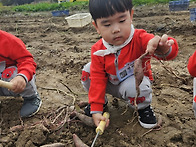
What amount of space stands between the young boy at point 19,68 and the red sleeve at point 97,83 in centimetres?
55

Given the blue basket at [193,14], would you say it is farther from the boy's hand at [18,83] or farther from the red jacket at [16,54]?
the boy's hand at [18,83]

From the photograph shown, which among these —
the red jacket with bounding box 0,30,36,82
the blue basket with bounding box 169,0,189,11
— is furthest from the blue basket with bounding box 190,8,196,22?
the red jacket with bounding box 0,30,36,82

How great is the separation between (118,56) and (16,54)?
885 millimetres

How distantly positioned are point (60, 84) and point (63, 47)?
1597 mm

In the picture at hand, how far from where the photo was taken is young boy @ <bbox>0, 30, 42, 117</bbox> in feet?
5.92

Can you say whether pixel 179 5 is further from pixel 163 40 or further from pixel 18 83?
pixel 18 83

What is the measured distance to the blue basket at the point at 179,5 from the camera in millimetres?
6531

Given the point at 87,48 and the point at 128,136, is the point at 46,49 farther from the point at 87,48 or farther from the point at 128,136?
the point at 128,136

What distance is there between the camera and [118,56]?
1.64 metres

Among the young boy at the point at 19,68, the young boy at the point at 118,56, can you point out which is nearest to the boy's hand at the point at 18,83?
the young boy at the point at 19,68

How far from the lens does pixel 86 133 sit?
173cm

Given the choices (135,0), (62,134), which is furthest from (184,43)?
(135,0)

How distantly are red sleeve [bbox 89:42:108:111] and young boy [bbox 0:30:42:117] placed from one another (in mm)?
546

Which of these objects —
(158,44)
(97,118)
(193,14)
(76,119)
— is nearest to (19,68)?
(76,119)
